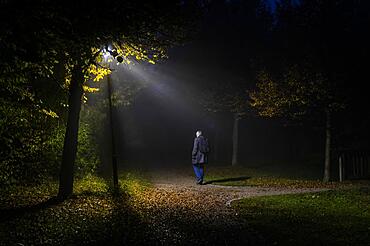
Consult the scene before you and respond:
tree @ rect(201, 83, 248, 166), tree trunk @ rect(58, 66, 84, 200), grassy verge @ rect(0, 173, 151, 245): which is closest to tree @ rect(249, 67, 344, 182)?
tree @ rect(201, 83, 248, 166)

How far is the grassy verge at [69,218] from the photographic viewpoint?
7.53 metres

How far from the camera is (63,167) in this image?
11.4 m

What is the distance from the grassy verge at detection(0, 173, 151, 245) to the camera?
7531 mm

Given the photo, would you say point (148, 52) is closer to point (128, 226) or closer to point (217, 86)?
point (128, 226)

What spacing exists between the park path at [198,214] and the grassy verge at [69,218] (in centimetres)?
48

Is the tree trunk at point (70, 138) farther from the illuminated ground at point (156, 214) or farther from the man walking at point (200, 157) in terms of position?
the man walking at point (200, 157)

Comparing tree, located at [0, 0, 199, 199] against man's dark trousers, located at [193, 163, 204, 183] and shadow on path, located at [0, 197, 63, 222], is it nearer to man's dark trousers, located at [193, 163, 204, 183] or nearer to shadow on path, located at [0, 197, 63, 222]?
shadow on path, located at [0, 197, 63, 222]

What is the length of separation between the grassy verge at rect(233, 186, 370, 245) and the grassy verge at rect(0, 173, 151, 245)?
2.79 meters

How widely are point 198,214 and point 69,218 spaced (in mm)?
3191

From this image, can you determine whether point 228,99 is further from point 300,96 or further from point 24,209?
point 24,209

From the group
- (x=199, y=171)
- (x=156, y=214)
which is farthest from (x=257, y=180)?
(x=156, y=214)

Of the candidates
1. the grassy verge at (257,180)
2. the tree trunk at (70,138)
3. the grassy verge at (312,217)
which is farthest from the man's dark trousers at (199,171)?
the tree trunk at (70,138)

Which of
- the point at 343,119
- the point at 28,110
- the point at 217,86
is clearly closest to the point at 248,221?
the point at 28,110

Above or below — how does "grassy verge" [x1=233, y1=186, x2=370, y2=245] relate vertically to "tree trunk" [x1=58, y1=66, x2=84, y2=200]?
below
